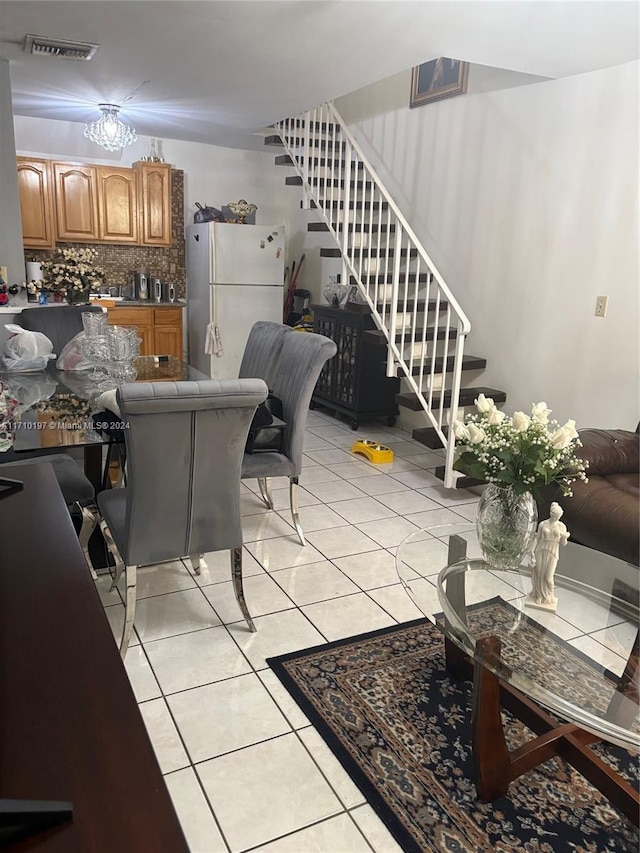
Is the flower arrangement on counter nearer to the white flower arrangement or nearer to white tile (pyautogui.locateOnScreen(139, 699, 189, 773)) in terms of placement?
white tile (pyautogui.locateOnScreen(139, 699, 189, 773))

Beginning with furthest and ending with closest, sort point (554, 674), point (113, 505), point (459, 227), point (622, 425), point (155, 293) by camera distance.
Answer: point (155, 293)
point (459, 227)
point (622, 425)
point (113, 505)
point (554, 674)

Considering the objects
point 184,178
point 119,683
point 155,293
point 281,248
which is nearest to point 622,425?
point 119,683

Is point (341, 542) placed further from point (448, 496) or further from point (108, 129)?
point (108, 129)

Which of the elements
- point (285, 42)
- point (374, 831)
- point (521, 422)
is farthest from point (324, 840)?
point (285, 42)

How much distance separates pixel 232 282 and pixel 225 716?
15.6ft

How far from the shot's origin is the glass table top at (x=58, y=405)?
7.50ft

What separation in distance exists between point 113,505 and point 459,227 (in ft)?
11.6

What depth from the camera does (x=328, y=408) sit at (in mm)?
5902

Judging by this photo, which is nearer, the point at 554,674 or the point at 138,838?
the point at 138,838

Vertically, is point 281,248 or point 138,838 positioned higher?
point 281,248

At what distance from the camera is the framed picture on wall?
14.9 ft

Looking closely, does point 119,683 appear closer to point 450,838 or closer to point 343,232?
point 450,838

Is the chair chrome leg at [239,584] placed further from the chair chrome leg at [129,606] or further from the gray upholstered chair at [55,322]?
the gray upholstered chair at [55,322]

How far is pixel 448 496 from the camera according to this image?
3.97 meters
